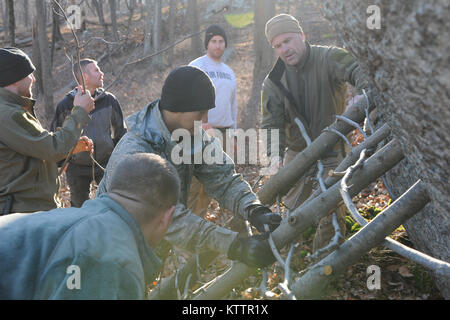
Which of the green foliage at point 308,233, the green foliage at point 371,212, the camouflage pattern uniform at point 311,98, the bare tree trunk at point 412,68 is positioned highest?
the bare tree trunk at point 412,68

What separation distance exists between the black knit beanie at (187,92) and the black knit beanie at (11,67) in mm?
1339

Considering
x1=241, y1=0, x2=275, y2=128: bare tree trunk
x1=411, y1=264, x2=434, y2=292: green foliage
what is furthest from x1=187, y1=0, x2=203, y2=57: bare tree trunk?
x1=411, y1=264, x2=434, y2=292: green foliage

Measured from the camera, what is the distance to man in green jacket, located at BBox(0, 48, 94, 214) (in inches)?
133

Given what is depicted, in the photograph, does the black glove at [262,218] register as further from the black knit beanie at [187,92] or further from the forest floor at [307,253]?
the black knit beanie at [187,92]

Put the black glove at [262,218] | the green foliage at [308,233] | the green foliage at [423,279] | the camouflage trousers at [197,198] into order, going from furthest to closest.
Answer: the green foliage at [308,233] < the camouflage trousers at [197,198] < the green foliage at [423,279] < the black glove at [262,218]

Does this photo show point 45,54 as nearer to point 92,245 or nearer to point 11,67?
point 11,67

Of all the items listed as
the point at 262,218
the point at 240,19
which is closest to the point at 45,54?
the point at 262,218

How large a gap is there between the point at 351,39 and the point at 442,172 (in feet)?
2.34

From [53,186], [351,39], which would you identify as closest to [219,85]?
[53,186]

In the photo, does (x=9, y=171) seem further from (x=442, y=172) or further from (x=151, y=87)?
(x=151, y=87)

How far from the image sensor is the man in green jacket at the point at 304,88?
4.62 meters

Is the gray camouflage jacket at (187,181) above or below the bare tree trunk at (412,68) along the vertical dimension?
below

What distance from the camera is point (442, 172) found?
5.68 feet

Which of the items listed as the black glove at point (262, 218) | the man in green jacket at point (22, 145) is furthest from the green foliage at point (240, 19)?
the black glove at point (262, 218)
